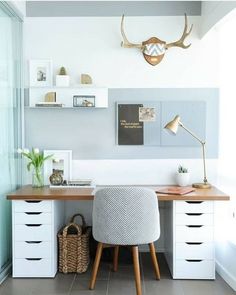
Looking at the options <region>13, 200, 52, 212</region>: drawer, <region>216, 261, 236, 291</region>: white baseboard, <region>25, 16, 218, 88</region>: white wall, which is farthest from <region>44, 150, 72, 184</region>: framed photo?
<region>216, 261, 236, 291</region>: white baseboard

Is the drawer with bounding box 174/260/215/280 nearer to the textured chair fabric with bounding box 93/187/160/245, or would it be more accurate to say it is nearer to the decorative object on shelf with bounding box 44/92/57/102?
the textured chair fabric with bounding box 93/187/160/245

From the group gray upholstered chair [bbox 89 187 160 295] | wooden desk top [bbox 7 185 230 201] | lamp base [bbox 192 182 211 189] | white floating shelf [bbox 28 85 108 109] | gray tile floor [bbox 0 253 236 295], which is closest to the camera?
gray upholstered chair [bbox 89 187 160 295]

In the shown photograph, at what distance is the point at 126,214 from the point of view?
2711 mm

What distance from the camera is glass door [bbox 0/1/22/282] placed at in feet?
10.2

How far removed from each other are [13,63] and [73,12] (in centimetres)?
81

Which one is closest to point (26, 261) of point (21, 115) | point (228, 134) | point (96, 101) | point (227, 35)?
point (21, 115)

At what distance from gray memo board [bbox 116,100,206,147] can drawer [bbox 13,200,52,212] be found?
3.83 ft

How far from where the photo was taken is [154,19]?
362 cm

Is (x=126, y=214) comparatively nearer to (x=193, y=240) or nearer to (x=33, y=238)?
(x=193, y=240)

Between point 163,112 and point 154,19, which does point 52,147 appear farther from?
point 154,19

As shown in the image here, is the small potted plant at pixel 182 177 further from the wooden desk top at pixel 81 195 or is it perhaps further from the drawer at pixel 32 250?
the drawer at pixel 32 250

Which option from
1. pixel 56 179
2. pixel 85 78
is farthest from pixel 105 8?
pixel 56 179

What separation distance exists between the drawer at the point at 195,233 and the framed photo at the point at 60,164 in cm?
123

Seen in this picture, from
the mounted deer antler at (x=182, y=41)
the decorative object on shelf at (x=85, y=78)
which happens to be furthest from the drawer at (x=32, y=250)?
the mounted deer antler at (x=182, y=41)
